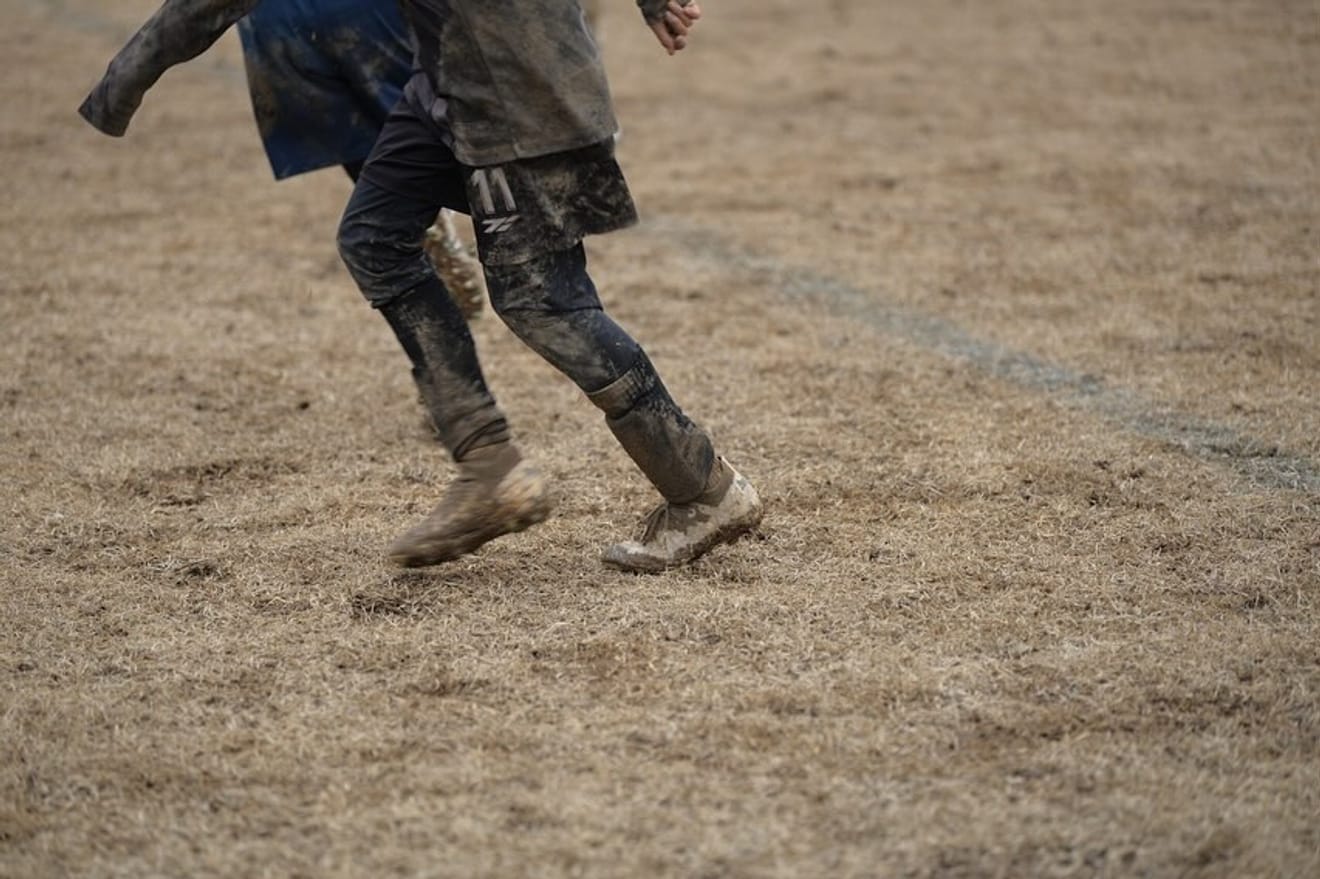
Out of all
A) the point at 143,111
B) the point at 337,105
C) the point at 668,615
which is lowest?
the point at 143,111

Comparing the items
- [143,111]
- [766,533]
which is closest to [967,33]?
[143,111]

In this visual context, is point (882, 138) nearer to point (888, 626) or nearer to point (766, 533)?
point (766, 533)

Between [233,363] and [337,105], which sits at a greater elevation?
[337,105]

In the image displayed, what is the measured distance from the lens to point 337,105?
14.2ft

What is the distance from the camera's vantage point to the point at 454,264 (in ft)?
15.6

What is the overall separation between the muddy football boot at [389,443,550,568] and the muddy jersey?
1.96ft

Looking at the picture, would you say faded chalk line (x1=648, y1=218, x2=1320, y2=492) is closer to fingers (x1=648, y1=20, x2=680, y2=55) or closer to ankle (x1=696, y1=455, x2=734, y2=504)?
ankle (x1=696, y1=455, x2=734, y2=504)

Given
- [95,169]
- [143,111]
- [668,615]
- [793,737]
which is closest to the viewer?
[793,737]

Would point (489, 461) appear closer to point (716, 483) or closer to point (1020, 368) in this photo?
point (716, 483)

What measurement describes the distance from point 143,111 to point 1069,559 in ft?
22.1

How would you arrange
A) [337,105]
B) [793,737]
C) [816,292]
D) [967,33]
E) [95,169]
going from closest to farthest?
[793,737] → [337,105] → [816,292] → [95,169] → [967,33]

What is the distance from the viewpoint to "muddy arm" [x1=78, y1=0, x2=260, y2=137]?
3268 millimetres

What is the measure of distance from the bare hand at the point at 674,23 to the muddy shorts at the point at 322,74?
3.21 ft

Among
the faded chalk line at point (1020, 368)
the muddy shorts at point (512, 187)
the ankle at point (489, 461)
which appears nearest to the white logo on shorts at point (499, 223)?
the muddy shorts at point (512, 187)
